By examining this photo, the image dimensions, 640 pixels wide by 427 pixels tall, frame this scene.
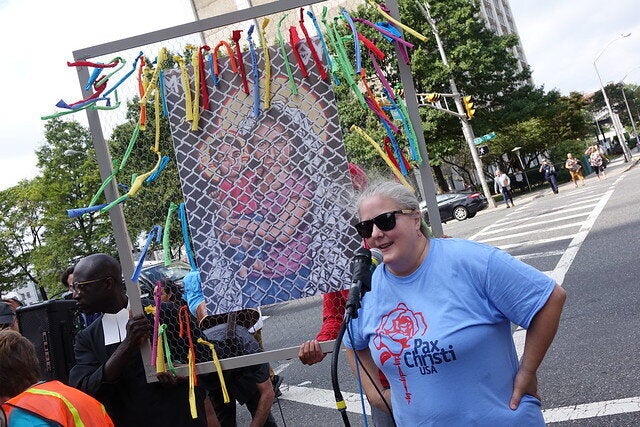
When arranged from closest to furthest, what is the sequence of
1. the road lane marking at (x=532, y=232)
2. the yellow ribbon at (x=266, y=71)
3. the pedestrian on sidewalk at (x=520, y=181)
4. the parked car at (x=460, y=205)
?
1. the yellow ribbon at (x=266, y=71)
2. the road lane marking at (x=532, y=232)
3. the parked car at (x=460, y=205)
4. the pedestrian on sidewalk at (x=520, y=181)

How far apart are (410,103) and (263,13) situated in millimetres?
761

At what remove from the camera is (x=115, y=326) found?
11.0ft

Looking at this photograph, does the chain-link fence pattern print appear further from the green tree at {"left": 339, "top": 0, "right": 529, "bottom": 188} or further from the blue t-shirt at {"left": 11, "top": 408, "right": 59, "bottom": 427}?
the green tree at {"left": 339, "top": 0, "right": 529, "bottom": 188}

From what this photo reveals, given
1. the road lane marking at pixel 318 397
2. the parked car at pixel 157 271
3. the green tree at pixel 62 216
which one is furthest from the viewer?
the green tree at pixel 62 216

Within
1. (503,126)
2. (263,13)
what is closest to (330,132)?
(263,13)

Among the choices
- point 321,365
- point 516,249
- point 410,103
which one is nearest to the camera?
point 410,103

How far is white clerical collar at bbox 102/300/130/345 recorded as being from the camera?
3.30 metres

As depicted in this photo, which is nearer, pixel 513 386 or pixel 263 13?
pixel 513 386

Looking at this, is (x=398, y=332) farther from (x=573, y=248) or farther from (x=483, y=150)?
(x=483, y=150)

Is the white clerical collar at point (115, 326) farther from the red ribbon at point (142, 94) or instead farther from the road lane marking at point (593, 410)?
the road lane marking at point (593, 410)

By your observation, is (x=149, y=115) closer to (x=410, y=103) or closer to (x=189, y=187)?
(x=189, y=187)

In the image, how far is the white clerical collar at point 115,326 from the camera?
3301mm

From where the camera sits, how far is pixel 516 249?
41.8ft

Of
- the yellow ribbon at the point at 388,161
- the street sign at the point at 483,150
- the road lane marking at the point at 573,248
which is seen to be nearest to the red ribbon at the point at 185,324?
the yellow ribbon at the point at 388,161
